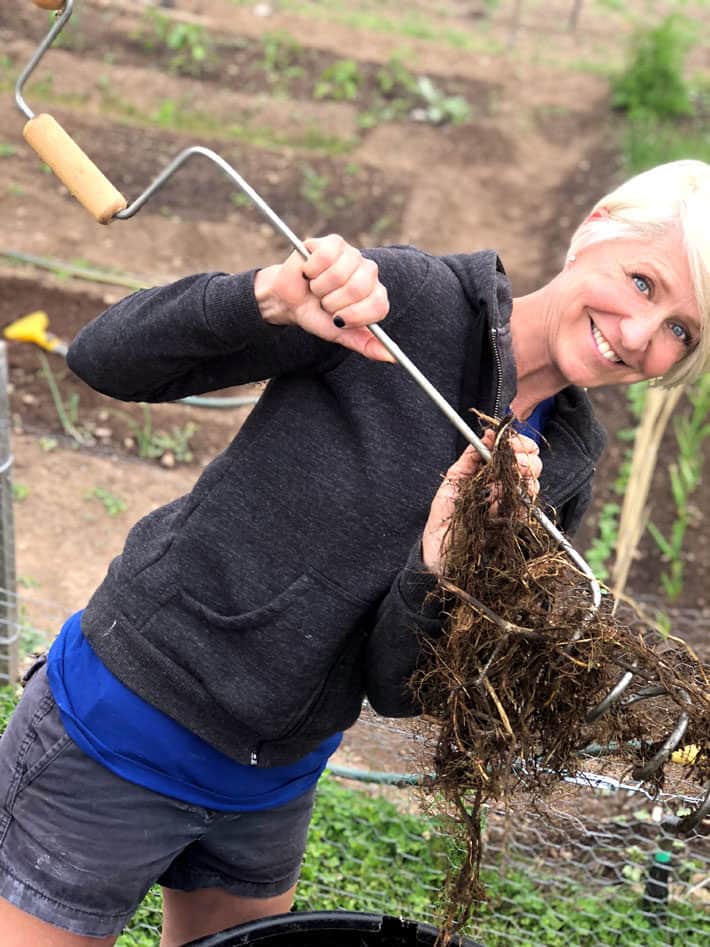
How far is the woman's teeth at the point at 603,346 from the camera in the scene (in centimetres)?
154

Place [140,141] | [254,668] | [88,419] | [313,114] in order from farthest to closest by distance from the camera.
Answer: [313,114]
[140,141]
[88,419]
[254,668]

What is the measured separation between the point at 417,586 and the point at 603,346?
39cm

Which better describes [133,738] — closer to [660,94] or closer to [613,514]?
[613,514]

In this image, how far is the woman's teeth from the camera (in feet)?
5.06

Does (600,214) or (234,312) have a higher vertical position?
(600,214)

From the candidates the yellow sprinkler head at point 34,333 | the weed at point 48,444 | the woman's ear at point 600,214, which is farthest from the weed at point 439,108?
the woman's ear at point 600,214

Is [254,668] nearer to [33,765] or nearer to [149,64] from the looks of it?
[33,765]

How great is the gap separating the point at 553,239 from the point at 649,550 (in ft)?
7.35

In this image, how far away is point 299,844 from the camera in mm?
1755

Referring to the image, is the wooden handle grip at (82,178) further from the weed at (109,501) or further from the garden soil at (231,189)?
the weed at (109,501)

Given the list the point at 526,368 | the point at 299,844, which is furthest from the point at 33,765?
the point at 526,368

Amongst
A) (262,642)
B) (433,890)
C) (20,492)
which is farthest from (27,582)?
(262,642)

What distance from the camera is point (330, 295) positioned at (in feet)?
4.43

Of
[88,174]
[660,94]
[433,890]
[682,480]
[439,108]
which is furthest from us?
[660,94]
